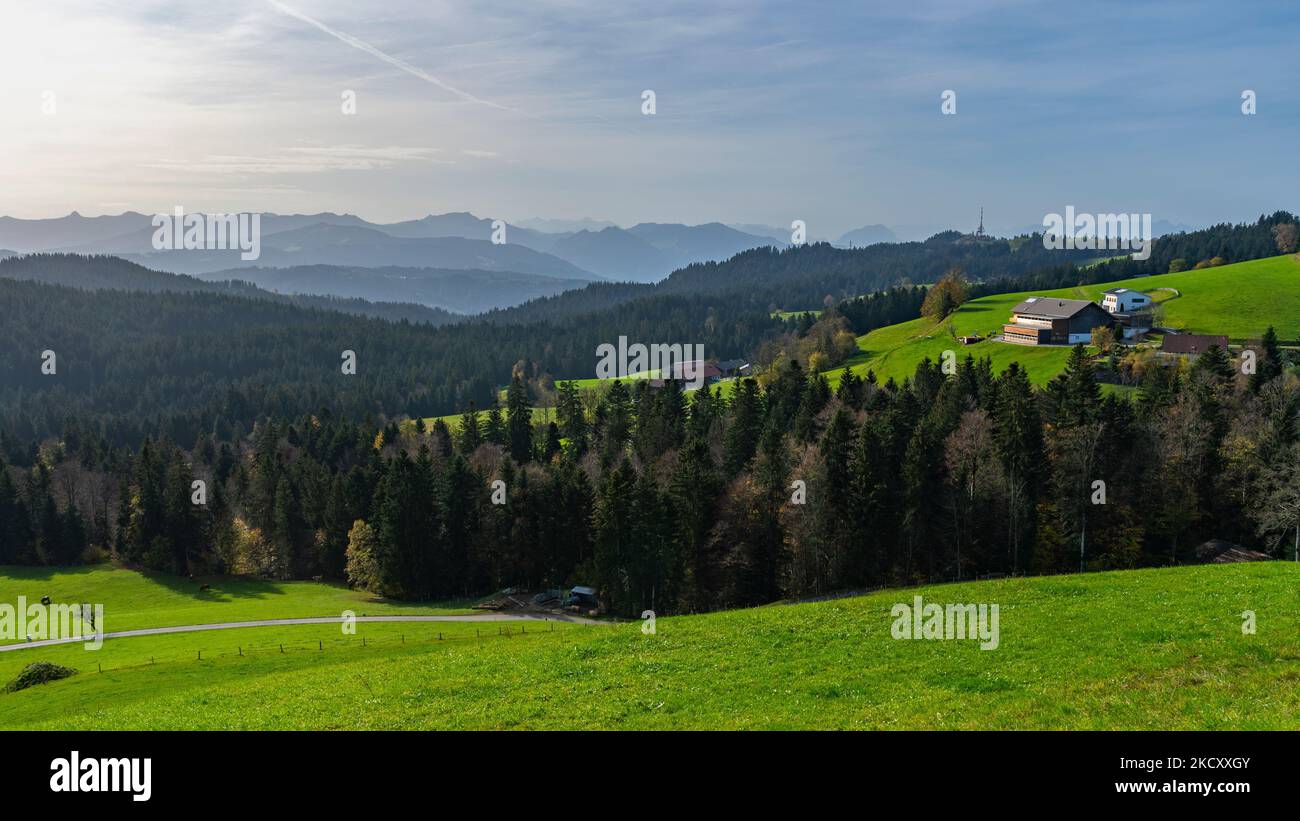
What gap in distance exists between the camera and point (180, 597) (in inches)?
3238

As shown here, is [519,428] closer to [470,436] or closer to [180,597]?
[470,436]

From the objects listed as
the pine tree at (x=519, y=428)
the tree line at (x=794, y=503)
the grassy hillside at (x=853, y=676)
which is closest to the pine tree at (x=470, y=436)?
the pine tree at (x=519, y=428)

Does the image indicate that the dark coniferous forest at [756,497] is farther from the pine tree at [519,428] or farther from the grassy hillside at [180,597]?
the grassy hillside at [180,597]

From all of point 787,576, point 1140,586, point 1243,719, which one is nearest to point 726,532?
point 787,576

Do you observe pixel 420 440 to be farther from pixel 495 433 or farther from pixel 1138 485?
pixel 1138 485

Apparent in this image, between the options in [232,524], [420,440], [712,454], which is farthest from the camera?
[420,440]

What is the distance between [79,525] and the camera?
101 m

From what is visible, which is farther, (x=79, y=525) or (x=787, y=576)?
(x=79, y=525)

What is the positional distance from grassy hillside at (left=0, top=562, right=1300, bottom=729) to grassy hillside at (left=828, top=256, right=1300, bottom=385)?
85.5 m

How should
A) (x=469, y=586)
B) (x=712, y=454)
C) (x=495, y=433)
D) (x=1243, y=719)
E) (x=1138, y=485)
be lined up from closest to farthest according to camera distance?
(x=1243, y=719)
(x=1138, y=485)
(x=469, y=586)
(x=712, y=454)
(x=495, y=433)

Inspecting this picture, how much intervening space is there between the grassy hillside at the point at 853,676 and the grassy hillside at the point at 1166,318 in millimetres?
85453

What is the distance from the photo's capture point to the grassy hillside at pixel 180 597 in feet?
226

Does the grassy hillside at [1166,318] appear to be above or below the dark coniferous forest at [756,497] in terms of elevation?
above
